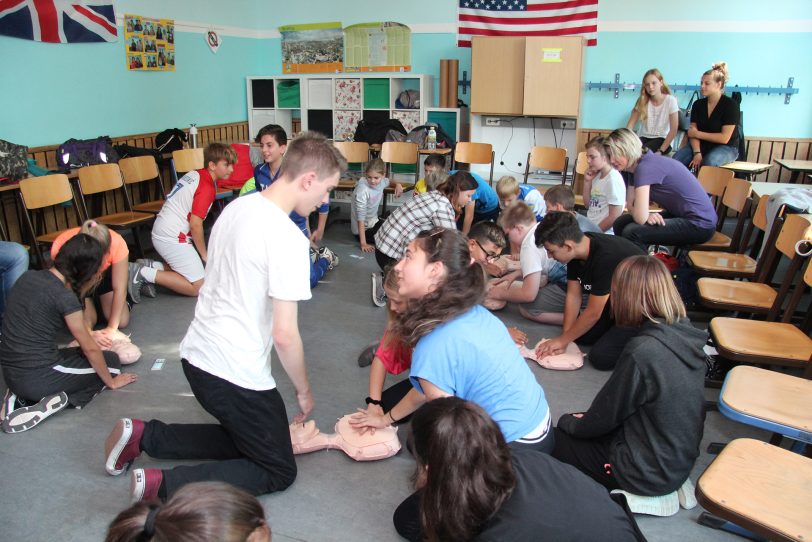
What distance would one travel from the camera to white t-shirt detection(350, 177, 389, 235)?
533 cm

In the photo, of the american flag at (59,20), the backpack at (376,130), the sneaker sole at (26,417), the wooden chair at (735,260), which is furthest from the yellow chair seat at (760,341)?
the american flag at (59,20)

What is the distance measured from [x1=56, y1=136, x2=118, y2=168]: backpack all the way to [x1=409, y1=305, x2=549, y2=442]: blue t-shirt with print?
4634 millimetres

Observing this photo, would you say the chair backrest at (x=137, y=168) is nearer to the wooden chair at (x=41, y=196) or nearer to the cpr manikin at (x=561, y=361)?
the wooden chair at (x=41, y=196)

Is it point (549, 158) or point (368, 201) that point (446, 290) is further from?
point (549, 158)

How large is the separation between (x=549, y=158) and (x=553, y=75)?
0.94m

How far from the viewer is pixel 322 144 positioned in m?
2.03

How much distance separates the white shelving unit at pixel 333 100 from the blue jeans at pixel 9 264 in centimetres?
449

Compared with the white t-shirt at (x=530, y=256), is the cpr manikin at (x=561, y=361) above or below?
below

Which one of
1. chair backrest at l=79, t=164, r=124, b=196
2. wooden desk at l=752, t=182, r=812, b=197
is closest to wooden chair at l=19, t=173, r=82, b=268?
chair backrest at l=79, t=164, r=124, b=196

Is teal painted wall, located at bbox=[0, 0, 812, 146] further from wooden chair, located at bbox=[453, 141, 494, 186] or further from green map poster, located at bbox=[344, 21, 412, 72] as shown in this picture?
wooden chair, located at bbox=[453, 141, 494, 186]

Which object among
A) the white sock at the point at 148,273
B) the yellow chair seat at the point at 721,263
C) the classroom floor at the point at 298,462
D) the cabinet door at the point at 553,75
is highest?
the cabinet door at the point at 553,75

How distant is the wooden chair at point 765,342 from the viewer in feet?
8.28

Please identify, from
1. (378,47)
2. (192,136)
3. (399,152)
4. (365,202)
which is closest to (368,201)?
(365,202)

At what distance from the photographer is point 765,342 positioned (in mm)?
2635
